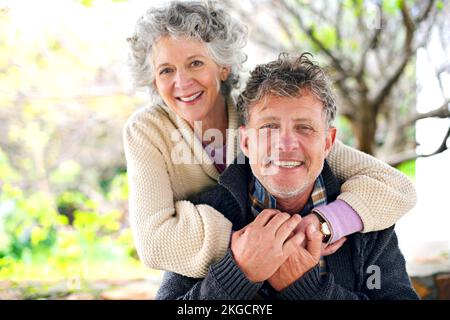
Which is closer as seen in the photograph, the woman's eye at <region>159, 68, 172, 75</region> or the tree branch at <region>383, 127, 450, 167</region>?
the woman's eye at <region>159, 68, 172, 75</region>

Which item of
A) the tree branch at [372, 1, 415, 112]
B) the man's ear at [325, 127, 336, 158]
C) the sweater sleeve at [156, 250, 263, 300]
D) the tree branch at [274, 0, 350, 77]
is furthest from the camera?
the tree branch at [274, 0, 350, 77]

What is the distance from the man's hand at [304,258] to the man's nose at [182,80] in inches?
20.5

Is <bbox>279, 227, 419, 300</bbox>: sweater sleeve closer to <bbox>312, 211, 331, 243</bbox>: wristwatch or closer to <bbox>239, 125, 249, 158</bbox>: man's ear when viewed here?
<bbox>312, 211, 331, 243</bbox>: wristwatch

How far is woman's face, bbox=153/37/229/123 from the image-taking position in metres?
1.47

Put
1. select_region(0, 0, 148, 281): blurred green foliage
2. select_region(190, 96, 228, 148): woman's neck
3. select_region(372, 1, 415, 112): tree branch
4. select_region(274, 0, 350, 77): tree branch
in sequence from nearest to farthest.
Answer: select_region(190, 96, 228, 148): woman's neck → select_region(372, 1, 415, 112): tree branch → select_region(274, 0, 350, 77): tree branch → select_region(0, 0, 148, 281): blurred green foliage

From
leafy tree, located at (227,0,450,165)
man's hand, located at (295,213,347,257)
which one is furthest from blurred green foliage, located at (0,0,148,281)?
A: man's hand, located at (295,213,347,257)

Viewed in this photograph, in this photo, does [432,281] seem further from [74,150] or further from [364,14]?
[74,150]

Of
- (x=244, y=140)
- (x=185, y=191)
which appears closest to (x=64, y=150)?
(x=185, y=191)

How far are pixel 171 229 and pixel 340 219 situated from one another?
44cm

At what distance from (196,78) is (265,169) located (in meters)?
0.35

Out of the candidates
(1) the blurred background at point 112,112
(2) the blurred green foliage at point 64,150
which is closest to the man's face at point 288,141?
(1) the blurred background at point 112,112

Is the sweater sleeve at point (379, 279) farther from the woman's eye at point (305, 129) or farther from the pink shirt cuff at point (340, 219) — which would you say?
the woman's eye at point (305, 129)

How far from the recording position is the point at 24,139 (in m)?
3.49

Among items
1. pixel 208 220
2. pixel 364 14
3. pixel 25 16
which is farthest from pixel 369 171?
pixel 25 16
